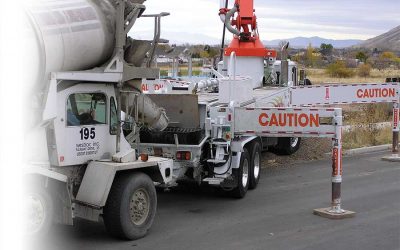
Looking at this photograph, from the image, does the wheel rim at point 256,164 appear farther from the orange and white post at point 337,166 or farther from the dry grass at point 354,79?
the dry grass at point 354,79

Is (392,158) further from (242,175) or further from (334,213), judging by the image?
(334,213)

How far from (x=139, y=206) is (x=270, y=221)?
2.27m

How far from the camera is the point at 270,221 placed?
990cm

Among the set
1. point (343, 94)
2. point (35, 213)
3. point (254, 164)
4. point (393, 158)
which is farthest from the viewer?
point (393, 158)

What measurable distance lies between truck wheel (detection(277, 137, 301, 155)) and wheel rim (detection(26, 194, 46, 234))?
981 centimetres

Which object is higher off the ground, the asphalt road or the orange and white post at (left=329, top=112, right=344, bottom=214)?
the orange and white post at (left=329, top=112, right=344, bottom=214)

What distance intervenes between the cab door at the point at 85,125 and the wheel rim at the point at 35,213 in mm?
691

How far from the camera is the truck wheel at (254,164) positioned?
488 inches

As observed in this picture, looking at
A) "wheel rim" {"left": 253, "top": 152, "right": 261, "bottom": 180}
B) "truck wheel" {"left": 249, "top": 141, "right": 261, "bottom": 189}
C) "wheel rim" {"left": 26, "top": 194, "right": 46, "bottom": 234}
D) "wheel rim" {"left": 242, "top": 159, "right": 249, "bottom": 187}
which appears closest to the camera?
"wheel rim" {"left": 26, "top": 194, "right": 46, "bottom": 234}

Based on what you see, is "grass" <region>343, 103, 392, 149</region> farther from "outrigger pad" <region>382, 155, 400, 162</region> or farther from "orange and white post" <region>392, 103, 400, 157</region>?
"orange and white post" <region>392, 103, 400, 157</region>

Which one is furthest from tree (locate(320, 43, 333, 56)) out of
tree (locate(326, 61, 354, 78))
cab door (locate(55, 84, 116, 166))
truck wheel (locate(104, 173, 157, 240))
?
cab door (locate(55, 84, 116, 166))

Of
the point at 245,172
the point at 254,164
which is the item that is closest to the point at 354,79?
the point at 254,164

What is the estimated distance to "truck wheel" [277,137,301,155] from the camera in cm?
1653

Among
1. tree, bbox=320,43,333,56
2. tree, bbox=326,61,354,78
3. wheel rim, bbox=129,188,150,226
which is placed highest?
tree, bbox=320,43,333,56
